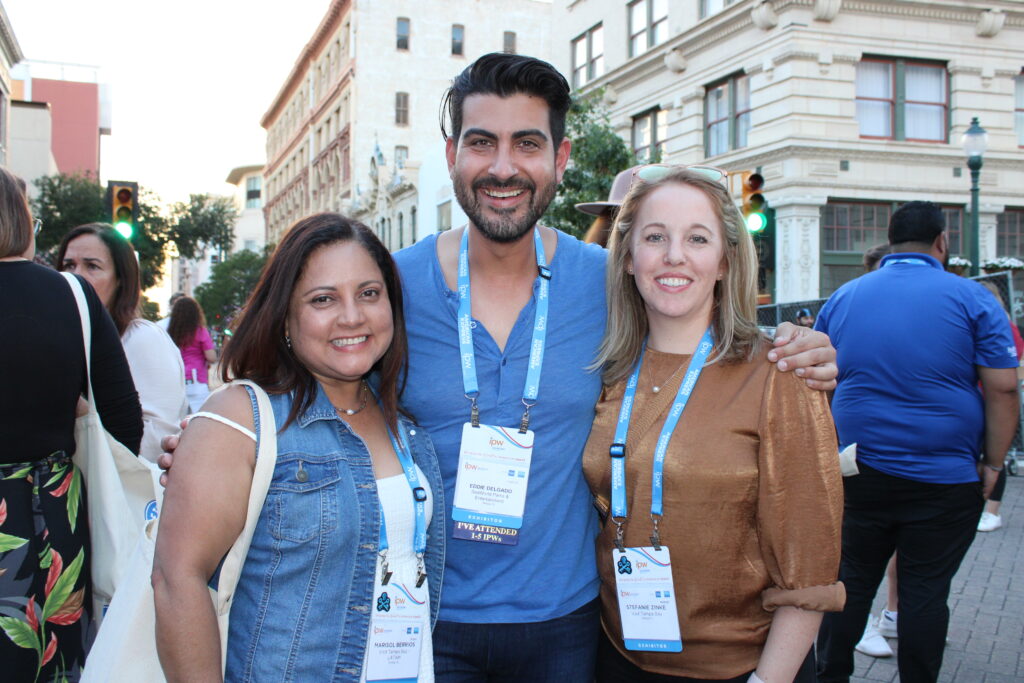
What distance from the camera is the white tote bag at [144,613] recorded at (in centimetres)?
197

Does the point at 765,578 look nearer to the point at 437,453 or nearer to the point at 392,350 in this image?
the point at 437,453

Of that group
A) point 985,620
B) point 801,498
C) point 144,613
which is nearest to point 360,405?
point 144,613

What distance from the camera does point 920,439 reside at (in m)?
3.96

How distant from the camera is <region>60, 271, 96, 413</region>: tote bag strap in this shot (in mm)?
2887

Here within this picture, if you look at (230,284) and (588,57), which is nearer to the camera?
(588,57)

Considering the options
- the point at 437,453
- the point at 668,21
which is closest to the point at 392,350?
the point at 437,453

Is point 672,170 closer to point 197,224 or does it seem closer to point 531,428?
point 531,428

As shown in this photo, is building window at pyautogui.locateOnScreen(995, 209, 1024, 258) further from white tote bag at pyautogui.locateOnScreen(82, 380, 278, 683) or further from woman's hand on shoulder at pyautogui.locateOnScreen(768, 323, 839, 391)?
white tote bag at pyautogui.locateOnScreen(82, 380, 278, 683)

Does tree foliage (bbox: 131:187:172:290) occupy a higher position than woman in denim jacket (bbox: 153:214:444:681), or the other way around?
tree foliage (bbox: 131:187:172:290)

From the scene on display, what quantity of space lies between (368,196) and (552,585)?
39359 mm

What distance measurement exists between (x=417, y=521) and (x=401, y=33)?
156 ft

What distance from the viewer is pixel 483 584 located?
8.02ft

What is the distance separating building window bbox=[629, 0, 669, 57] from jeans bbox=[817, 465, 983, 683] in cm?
2077

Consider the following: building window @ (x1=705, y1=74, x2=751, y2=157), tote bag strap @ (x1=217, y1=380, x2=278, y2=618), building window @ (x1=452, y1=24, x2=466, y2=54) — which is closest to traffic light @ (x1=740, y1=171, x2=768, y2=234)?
tote bag strap @ (x1=217, y1=380, x2=278, y2=618)
